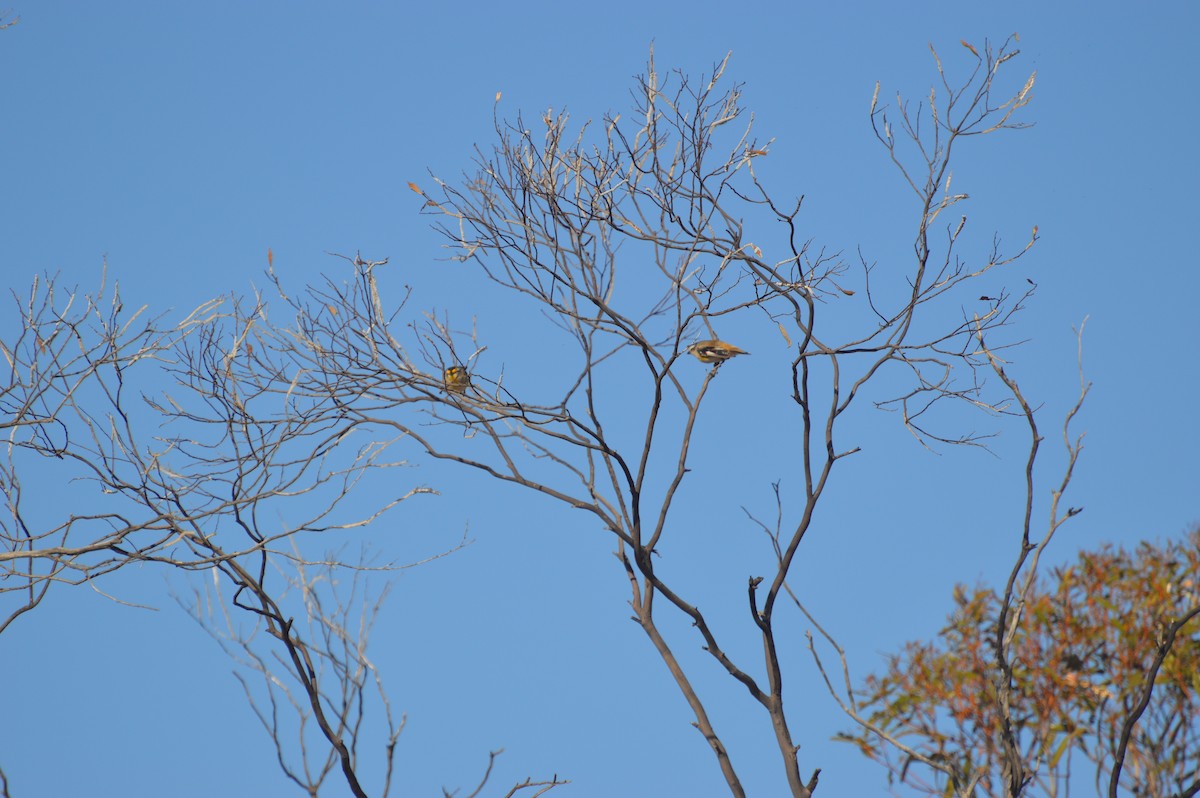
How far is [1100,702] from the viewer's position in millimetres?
5336

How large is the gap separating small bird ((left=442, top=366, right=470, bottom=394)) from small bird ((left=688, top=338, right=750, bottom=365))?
3.13 feet

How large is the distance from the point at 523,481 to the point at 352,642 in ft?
3.24

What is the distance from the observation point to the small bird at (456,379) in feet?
13.5

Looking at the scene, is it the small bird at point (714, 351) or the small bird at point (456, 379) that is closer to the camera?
the small bird at point (456, 379)

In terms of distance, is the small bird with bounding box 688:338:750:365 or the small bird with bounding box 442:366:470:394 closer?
the small bird with bounding box 442:366:470:394

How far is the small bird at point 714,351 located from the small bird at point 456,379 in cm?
95

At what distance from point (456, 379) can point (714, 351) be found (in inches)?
41.1

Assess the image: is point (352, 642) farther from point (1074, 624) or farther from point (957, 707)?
point (1074, 624)

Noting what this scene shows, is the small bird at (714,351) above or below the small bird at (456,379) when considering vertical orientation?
above

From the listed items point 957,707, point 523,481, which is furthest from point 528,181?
point 957,707

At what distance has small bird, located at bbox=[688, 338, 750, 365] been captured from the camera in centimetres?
466

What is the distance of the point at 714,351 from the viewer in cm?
468

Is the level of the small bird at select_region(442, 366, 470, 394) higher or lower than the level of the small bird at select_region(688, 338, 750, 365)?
lower

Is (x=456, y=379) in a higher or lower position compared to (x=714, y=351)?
lower
